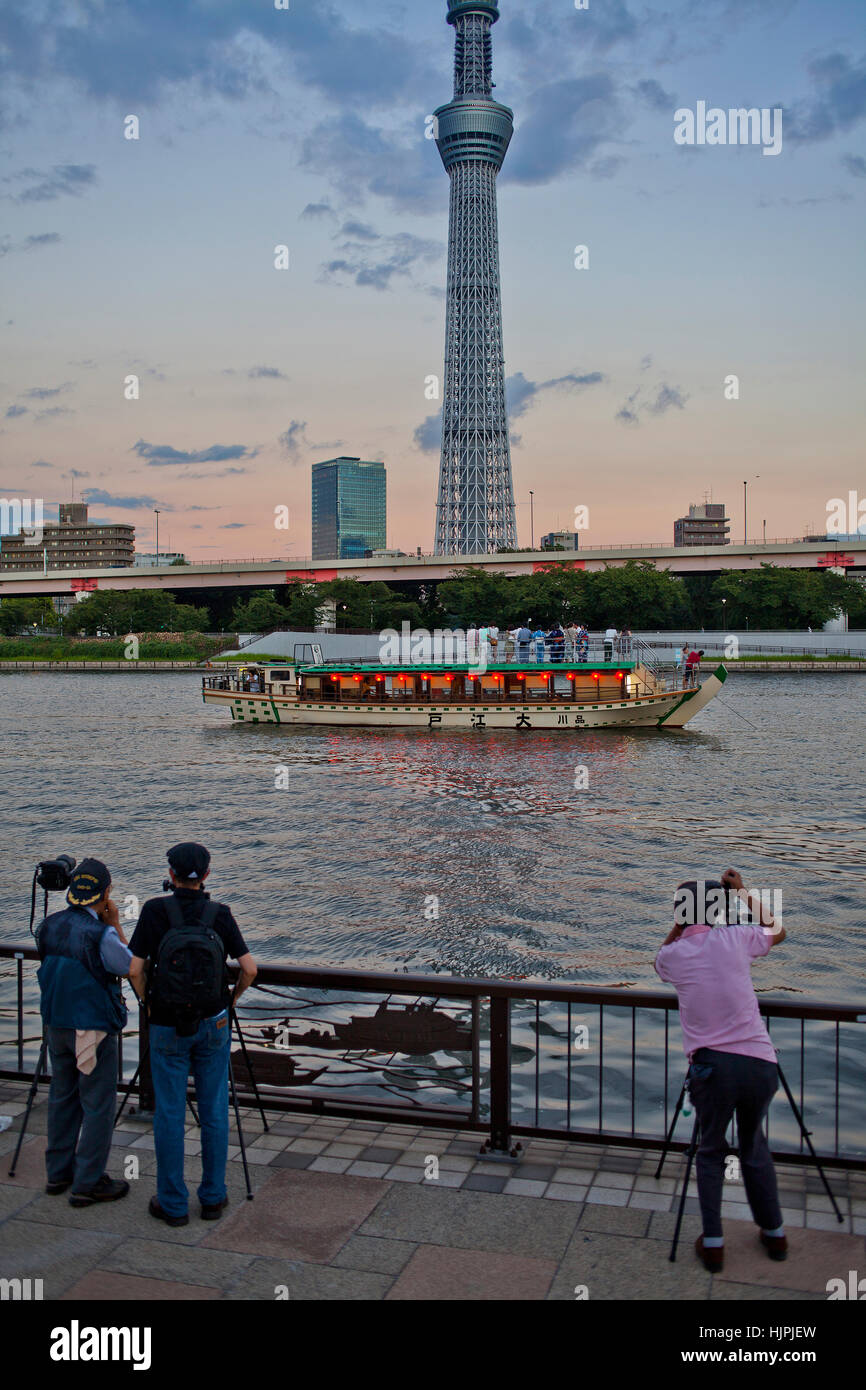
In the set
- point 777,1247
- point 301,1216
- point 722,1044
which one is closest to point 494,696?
point 301,1216

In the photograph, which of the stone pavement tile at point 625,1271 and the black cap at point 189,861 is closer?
the stone pavement tile at point 625,1271

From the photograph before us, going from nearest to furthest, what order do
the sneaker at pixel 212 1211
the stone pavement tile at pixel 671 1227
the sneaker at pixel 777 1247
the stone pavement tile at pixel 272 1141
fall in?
1. the sneaker at pixel 777 1247
2. the stone pavement tile at pixel 671 1227
3. the sneaker at pixel 212 1211
4. the stone pavement tile at pixel 272 1141

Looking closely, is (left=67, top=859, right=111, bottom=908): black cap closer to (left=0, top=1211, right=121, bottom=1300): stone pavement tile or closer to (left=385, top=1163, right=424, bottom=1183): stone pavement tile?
(left=0, top=1211, right=121, bottom=1300): stone pavement tile

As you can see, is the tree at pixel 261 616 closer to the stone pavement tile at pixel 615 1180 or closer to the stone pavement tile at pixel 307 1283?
the stone pavement tile at pixel 615 1180

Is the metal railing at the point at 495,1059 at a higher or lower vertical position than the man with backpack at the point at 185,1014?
lower

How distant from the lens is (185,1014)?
722 centimetres

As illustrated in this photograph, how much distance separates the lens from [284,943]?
18.8 m

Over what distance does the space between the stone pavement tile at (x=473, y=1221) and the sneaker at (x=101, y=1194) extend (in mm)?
1791

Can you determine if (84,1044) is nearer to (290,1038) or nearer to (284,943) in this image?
(290,1038)

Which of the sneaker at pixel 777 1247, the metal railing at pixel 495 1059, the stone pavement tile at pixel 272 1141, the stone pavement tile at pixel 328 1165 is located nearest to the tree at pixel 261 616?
the metal railing at pixel 495 1059

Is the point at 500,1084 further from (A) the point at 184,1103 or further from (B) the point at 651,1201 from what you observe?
(A) the point at 184,1103

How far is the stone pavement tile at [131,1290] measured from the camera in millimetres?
6391

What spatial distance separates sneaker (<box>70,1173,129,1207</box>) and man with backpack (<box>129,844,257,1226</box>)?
0.38m
